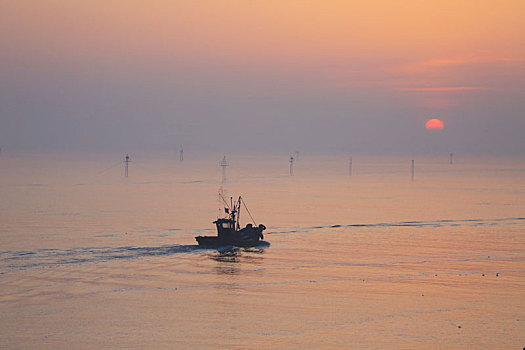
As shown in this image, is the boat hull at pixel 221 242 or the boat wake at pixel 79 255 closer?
the boat wake at pixel 79 255

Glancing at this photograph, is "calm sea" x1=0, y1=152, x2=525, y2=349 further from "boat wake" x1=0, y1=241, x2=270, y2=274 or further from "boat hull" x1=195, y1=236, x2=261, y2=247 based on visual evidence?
"boat hull" x1=195, y1=236, x2=261, y2=247

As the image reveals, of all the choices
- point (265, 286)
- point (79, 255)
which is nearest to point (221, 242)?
point (79, 255)

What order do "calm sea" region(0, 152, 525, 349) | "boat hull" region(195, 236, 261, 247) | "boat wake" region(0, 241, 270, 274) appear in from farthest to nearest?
"boat hull" region(195, 236, 261, 247) < "boat wake" region(0, 241, 270, 274) < "calm sea" region(0, 152, 525, 349)

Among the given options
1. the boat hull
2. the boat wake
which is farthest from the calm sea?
the boat hull

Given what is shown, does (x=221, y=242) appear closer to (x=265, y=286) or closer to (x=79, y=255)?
(x=79, y=255)

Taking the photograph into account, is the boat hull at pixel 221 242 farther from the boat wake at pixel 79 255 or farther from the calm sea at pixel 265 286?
the calm sea at pixel 265 286

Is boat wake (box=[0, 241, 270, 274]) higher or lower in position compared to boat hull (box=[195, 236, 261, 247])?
lower

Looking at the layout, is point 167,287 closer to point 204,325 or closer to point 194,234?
point 204,325

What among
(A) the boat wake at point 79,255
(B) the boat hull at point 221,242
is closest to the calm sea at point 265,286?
(A) the boat wake at point 79,255

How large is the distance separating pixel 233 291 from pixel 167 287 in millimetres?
7142

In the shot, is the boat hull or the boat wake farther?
the boat hull

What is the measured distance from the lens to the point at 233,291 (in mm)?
74625

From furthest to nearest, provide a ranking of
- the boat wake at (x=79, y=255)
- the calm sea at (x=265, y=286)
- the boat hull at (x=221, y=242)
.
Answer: the boat hull at (x=221, y=242) < the boat wake at (x=79, y=255) < the calm sea at (x=265, y=286)

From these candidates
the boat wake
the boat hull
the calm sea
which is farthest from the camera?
the boat hull
